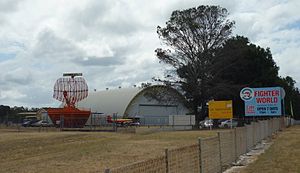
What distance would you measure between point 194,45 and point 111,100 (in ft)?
179

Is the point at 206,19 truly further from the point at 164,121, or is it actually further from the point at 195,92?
the point at 164,121

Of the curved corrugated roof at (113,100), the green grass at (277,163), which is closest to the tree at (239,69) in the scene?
the green grass at (277,163)

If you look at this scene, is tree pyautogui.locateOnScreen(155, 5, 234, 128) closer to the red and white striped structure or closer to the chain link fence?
the red and white striped structure

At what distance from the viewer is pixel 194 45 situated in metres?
65.1

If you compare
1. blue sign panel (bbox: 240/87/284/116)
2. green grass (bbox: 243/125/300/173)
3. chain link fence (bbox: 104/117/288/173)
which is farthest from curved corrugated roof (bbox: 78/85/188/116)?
chain link fence (bbox: 104/117/288/173)

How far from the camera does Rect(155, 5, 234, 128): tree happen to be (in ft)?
209

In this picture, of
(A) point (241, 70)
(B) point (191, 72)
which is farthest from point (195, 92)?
(A) point (241, 70)

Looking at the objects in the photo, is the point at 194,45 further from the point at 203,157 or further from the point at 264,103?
the point at 203,157

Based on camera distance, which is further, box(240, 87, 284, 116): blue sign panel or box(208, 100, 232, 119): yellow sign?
box(208, 100, 232, 119): yellow sign

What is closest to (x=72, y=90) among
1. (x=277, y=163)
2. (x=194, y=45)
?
(x=194, y=45)

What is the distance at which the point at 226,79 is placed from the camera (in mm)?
64750

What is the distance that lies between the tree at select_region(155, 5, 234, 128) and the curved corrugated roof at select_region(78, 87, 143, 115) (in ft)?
151

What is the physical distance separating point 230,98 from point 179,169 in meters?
55.4

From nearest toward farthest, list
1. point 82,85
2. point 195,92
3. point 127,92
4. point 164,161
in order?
point 164,161
point 195,92
point 82,85
point 127,92
